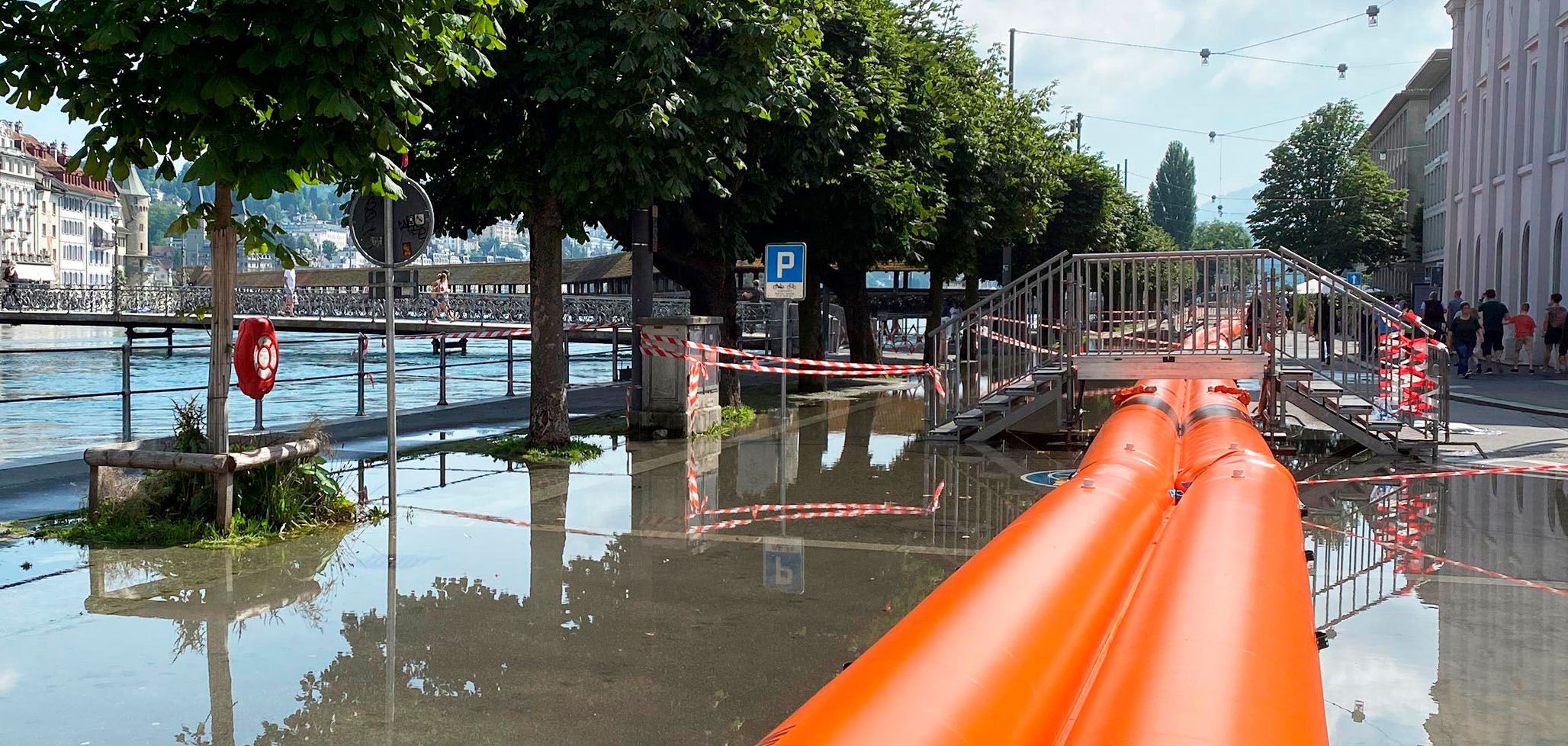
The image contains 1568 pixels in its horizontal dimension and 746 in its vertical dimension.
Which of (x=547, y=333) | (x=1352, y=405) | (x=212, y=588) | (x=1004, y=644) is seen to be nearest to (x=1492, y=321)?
(x=1352, y=405)

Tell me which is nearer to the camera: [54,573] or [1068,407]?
[54,573]

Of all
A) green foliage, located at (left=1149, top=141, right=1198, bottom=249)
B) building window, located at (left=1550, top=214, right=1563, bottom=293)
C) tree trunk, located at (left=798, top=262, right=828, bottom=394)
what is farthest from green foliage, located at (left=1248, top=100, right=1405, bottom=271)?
green foliage, located at (left=1149, top=141, right=1198, bottom=249)

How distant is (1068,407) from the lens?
16.1 m

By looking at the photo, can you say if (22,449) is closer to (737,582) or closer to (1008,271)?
(737,582)

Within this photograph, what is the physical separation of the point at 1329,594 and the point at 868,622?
2.72 metres

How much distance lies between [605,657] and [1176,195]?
19602 centimetres

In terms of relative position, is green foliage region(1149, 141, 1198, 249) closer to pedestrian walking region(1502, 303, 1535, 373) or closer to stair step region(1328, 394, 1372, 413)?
pedestrian walking region(1502, 303, 1535, 373)

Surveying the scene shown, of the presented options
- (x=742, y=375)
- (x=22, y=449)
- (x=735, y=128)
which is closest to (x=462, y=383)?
(x=742, y=375)

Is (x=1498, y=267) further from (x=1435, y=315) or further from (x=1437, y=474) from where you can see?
(x=1437, y=474)

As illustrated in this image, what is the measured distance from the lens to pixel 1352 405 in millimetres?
15117

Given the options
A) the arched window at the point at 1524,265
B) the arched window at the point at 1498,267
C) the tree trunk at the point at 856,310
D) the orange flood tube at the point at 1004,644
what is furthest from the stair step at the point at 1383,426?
the arched window at the point at 1498,267

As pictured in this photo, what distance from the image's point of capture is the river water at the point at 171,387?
19.2 m

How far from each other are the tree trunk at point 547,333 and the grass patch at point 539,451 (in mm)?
128

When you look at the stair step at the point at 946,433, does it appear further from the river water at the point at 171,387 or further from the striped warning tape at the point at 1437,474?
the river water at the point at 171,387
